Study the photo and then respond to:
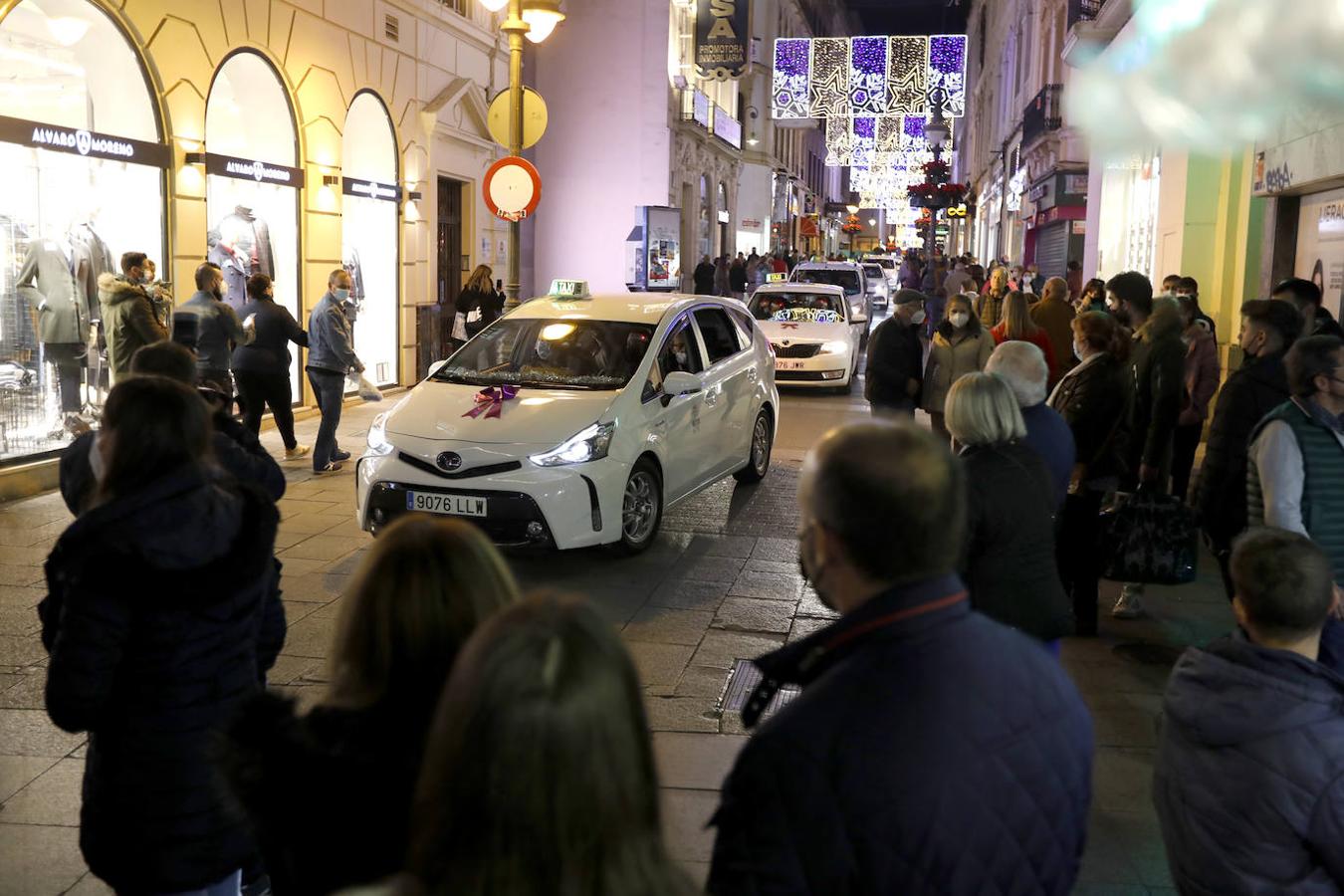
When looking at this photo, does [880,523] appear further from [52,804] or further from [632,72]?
[632,72]

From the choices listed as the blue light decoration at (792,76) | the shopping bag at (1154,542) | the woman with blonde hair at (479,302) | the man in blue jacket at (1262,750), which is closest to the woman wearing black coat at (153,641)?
the man in blue jacket at (1262,750)

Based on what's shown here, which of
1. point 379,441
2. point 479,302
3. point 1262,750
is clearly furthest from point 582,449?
point 479,302

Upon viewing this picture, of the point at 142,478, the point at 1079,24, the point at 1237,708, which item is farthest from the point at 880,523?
the point at 1079,24

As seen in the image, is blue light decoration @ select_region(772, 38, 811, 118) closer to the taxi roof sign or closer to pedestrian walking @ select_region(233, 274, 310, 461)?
pedestrian walking @ select_region(233, 274, 310, 461)

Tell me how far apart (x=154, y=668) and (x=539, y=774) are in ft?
6.03

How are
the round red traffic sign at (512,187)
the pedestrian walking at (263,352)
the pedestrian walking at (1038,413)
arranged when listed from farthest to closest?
the round red traffic sign at (512,187), the pedestrian walking at (263,352), the pedestrian walking at (1038,413)

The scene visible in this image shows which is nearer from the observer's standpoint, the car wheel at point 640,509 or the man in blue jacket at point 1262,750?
the man in blue jacket at point 1262,750

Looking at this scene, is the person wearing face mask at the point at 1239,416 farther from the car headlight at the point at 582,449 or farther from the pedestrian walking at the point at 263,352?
the pedestrian walking at the point at 263,352

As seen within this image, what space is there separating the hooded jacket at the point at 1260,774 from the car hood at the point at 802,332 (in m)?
15.2

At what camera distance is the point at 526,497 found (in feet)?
25.1

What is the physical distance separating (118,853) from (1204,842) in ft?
8.05

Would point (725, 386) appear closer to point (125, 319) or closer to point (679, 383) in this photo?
point (679, 383)

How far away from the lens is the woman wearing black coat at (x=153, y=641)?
2.79 meters

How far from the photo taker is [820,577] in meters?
1.98
